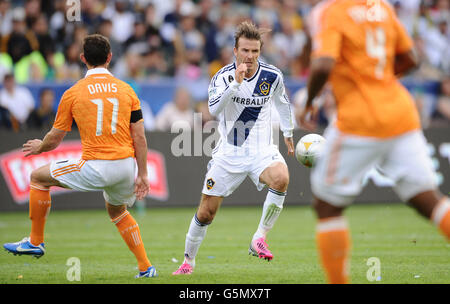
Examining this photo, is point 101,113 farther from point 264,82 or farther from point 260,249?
point 260,249

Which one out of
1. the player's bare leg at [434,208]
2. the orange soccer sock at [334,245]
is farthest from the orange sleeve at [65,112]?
the player's bare leg at [434,208]

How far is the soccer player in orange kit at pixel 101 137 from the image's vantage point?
7.01 m

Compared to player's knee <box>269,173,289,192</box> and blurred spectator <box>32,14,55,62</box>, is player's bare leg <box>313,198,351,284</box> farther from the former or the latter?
blurred spectator <box>32,14,55,62</box>

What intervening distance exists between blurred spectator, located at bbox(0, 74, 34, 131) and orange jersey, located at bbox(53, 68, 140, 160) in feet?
26.9

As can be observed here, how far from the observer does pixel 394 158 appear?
5266mm

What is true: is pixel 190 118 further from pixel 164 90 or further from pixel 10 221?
pixel 10 221

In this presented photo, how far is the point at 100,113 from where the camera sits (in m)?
6.99

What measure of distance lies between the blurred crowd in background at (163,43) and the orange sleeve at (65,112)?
773 cm

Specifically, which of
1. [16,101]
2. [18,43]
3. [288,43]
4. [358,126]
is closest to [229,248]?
[358,126]

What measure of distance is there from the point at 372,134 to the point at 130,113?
285 centimetres

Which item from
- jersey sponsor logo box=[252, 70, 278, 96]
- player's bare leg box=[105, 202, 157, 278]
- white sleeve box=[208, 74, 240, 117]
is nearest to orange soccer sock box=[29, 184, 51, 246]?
player's bare leg box=[105, 202, 157, 278]

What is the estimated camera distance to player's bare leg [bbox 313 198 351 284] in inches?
203

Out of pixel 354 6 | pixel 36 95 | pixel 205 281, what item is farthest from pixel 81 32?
pixel 354 6

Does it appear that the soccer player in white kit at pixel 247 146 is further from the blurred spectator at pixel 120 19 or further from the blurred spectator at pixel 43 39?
the blurred spectator at pixel 120 19
